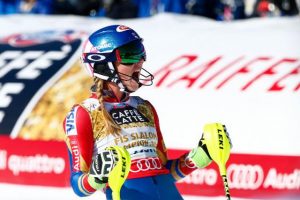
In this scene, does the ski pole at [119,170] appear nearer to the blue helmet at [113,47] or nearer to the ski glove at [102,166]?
the ski glove at [102,166]

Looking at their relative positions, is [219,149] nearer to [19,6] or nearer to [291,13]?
[291,13]

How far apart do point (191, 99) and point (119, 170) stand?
2704 mm

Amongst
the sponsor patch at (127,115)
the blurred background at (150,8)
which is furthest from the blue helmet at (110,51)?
the blurred background at (150,8)

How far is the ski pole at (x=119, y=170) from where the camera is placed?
3668 mm

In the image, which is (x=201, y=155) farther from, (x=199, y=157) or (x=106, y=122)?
(x=106, y=122)

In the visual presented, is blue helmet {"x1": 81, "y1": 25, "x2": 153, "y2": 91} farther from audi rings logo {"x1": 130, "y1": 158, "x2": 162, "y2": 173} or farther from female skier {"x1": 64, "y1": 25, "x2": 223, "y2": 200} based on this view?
audi rings logo {"x1": 130, "y1": 158, "x2": 162, "y2": 173}

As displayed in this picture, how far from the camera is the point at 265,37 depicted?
6664mm

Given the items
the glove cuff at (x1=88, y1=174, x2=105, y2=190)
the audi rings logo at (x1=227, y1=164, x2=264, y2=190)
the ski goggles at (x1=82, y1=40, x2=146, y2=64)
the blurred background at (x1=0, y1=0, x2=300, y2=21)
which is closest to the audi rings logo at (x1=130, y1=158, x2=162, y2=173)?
the glove cuff at (x1=88, y1=174, x2=105, y2=190)

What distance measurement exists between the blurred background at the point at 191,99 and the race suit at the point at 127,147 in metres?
1.91

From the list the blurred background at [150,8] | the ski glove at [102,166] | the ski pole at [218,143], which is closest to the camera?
the ski glove at [102,166]

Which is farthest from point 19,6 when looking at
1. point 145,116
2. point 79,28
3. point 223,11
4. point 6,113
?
point 145,116

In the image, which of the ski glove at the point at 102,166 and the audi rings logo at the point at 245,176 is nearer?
the ski glove at the point at 102,166

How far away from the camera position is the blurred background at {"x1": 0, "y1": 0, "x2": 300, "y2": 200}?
239 inches

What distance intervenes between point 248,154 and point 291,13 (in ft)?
12.4
